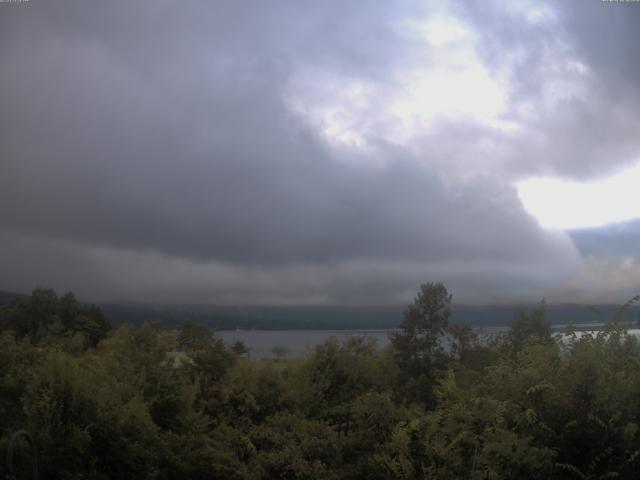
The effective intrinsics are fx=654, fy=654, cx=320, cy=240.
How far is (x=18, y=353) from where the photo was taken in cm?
1405

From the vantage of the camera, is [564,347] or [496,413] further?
[564,347]

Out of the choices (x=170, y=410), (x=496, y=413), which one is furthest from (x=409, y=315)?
(x=496, y=413)

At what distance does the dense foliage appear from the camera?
7.97 metres

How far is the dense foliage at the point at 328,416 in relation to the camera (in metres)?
7.97

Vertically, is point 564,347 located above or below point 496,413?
above

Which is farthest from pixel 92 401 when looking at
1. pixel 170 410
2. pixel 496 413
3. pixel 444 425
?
pixel 496 413

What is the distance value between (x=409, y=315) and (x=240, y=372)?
22959 millimetres

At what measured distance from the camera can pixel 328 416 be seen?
14.7 metres

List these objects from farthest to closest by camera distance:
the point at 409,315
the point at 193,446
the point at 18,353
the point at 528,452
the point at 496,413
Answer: the point at 409,315, the point at 18,353, the point at 193,446, the point at 496,413, the point at 528,452

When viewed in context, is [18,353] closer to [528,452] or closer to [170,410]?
[170,410]

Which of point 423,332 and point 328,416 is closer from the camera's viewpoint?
point 328,416

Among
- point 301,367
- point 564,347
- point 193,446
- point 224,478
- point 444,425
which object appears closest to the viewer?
point 444,425

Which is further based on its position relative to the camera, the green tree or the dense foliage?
the green tree

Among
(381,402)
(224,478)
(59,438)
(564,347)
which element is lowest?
(224,478)
